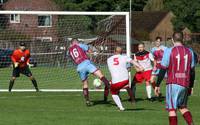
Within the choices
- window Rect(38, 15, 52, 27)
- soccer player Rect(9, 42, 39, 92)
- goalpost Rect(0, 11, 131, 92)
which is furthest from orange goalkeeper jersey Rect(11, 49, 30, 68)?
window Rect(38, 15, 52, 27)

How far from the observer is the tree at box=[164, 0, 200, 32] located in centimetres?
8062

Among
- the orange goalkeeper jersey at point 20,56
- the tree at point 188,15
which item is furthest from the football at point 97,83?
the tree at point 188,15

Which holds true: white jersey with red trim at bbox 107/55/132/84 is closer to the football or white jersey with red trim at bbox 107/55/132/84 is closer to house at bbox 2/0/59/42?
the football

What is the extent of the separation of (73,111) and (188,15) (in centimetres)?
6584

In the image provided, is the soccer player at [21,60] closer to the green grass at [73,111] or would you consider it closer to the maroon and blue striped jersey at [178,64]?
the green grass at [73,111]

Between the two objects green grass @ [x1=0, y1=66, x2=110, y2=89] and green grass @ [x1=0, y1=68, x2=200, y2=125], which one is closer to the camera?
green grass @ [x1=0, y1=68, x2=200, y2=125]

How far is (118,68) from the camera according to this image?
17531mm

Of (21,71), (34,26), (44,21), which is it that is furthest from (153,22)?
(21,71)

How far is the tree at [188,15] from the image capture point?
8062 cm

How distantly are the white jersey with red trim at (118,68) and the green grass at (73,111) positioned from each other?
2.81 ft

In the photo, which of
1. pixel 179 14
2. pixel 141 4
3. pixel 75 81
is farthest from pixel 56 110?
pixel 141 4

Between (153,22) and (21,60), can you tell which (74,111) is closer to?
(21,60)

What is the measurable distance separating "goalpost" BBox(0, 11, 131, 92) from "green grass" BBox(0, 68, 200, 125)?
3617mm

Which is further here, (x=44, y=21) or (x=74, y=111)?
(x=44, y=21)
